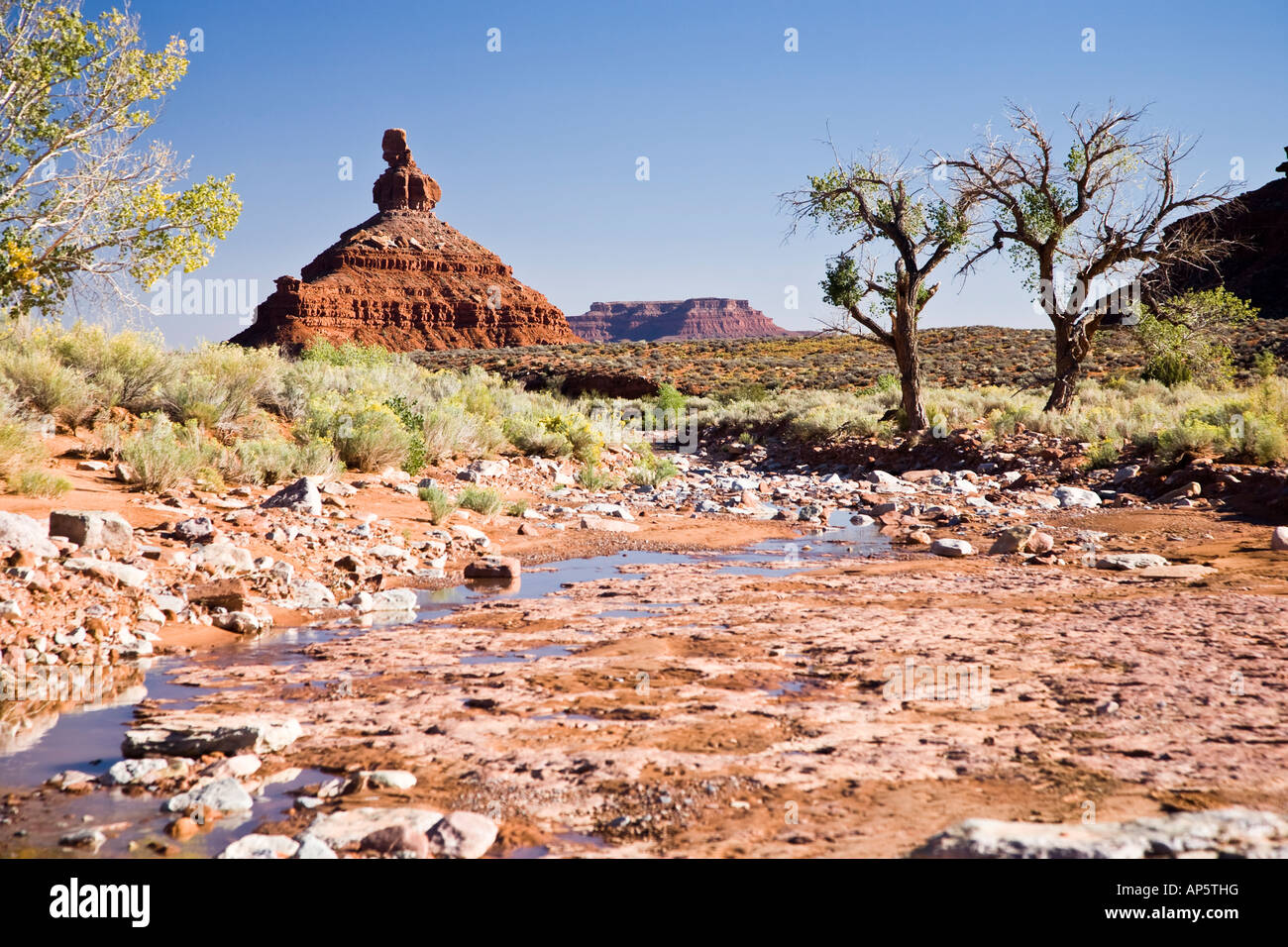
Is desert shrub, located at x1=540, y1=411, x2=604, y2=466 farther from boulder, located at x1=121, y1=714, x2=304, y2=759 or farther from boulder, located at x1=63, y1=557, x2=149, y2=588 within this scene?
boulder, located at x1=121, y1=714, x2=304, y2=759

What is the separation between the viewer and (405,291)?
4343 inches

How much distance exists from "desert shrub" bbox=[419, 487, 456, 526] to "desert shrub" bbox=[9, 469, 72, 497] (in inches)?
130

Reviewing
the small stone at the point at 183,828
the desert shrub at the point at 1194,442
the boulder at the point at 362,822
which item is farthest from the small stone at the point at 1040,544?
the small stone at the point at 183,828

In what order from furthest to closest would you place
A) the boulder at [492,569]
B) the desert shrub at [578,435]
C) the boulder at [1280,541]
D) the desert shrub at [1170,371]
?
the desert shrub at [1170,371]
the desert shrub at [578,435]
the boulder at [1280,541]
the boulder at [492,569]

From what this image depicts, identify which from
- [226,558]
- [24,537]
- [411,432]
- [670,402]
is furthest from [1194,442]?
[670,402]

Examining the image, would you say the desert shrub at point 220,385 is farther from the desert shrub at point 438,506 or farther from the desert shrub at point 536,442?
the desert shrub at point 536,442

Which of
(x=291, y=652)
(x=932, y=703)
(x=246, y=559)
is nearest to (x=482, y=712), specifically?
(x=291, y=652)

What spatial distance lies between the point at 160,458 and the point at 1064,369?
1752 cm

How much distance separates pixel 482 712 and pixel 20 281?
12.0 metres

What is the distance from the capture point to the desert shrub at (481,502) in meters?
9.81

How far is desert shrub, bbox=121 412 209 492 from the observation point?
318 inches

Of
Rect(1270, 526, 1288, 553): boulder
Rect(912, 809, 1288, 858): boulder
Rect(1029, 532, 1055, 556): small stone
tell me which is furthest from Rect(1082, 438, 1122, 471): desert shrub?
Rect(912, 809, 1288, 858): boulder

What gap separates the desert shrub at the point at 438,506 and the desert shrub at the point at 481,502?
0.48 metres

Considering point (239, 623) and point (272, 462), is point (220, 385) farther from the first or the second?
point (239, 623)
